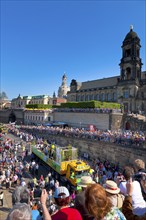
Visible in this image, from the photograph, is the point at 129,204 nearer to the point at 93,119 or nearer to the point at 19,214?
the point at 19,214

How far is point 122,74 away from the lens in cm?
4872

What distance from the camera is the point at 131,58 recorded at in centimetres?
4719

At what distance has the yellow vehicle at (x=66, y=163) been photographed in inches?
572

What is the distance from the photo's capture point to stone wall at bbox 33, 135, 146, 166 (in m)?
20.5

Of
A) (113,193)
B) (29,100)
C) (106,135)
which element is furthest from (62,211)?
(29,100)

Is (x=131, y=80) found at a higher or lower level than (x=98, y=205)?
higher

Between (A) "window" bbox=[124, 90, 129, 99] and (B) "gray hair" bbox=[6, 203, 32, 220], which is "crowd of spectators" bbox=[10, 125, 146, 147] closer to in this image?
(A) "window" bbox=[124, 90, 129, 99]

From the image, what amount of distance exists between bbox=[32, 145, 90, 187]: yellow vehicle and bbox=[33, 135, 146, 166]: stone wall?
6.31 meters

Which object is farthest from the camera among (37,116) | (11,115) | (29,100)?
(29,100)

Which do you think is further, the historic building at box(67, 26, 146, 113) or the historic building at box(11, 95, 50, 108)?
the historic building at box(11, 95, 50, 108)

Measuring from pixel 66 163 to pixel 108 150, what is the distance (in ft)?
30.3

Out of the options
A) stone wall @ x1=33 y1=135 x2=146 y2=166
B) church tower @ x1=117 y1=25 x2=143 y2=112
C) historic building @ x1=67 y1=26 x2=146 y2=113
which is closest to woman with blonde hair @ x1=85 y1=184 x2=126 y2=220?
stone wall @ x1=33 y1=135 x2=146 y2=166

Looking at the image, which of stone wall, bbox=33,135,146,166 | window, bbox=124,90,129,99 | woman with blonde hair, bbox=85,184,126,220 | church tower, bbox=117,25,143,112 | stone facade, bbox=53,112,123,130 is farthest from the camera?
window, bbox=124,90,129,99

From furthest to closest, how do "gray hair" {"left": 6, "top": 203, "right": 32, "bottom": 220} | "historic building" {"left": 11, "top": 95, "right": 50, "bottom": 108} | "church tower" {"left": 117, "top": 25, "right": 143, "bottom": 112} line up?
1. "historic building" {"left": 11, "top": 95, "right": 50, "bottom": 108}
2. "church tower" {"left": 117, "top": 25, "right": 143, "bottom": 112}
3. "gray hair" {"left": 6, "top": 203, "right": 32, "bottom": 220}
